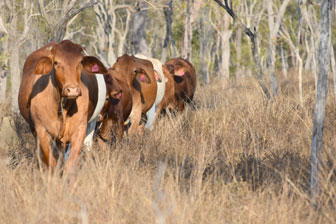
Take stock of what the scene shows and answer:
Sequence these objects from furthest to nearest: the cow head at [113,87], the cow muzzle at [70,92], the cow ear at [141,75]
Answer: the cow ear at [141,75] < the cow head at [113,87] < the cow muzzle at [70,92]

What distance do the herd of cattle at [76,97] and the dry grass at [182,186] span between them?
1.29 feet

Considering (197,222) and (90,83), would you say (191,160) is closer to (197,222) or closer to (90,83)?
(90,83)

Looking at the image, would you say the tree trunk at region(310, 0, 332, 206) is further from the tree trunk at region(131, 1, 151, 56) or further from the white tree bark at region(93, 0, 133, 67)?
the tree trunk at region(131, 1, 151, 56)

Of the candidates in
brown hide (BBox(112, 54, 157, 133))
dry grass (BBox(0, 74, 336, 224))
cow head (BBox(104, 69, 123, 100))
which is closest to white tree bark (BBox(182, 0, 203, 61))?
brown hide (BBox(112, 54, 157, 133))

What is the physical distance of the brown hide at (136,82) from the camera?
8852mm

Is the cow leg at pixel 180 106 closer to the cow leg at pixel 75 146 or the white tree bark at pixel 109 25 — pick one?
the white tree bark at pixel 109 25

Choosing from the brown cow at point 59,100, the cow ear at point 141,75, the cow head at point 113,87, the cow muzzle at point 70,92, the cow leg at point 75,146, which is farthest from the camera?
the cow ear at point 141,75

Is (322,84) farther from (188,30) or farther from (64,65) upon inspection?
(188,30)

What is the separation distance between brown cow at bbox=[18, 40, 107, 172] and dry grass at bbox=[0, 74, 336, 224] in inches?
14.2

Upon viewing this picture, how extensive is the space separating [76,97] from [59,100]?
1.57 feet

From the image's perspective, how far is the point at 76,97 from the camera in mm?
5391

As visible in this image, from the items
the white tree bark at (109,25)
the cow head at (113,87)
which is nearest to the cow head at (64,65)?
the cow head at (113,87)

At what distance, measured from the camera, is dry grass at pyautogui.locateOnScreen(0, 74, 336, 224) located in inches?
165

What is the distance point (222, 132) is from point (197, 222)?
363 cm
